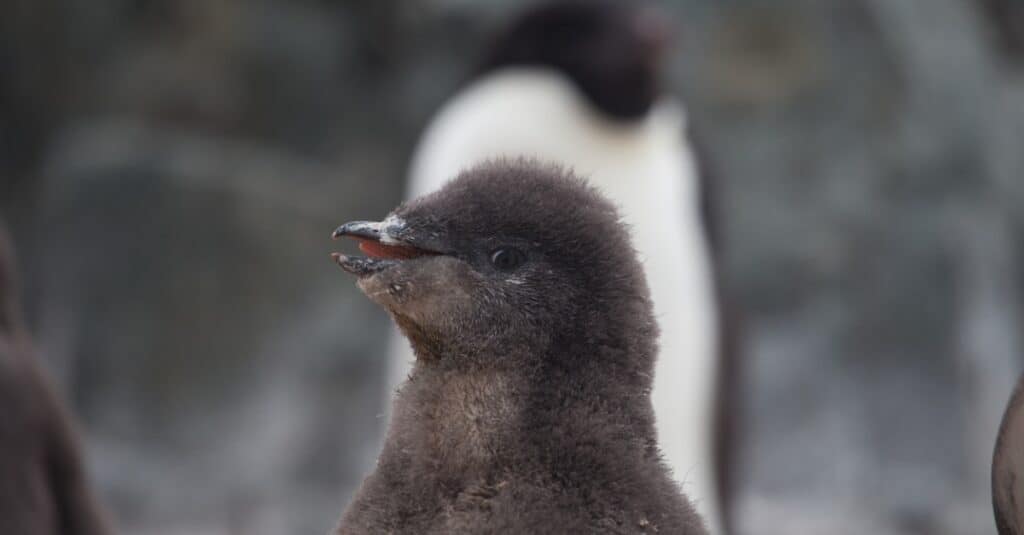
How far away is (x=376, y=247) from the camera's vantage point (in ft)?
5.15

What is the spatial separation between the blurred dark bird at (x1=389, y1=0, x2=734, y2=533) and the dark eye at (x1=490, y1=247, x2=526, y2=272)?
9.14ft

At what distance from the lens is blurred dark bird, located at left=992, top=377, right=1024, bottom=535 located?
1.44 m

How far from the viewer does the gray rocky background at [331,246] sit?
706cm

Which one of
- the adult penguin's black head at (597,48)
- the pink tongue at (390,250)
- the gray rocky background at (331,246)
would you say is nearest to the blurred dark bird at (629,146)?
the adult penguin's black head at (597,48)

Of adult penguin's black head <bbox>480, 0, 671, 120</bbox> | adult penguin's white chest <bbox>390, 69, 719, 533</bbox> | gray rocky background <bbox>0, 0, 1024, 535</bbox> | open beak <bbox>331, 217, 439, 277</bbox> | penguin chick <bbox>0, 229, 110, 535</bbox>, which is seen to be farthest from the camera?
gray rocky background <bbox>0, 0, 1024, 535</bbox>

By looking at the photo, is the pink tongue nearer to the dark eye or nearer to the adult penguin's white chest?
the dark eye

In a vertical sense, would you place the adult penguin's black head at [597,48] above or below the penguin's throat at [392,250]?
above

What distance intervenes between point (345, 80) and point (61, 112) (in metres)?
1.40

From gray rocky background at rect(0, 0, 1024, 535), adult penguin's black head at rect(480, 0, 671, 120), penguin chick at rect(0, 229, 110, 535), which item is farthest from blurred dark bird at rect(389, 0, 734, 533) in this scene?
gray rocky background at rect(0, 0, 1024, 535)

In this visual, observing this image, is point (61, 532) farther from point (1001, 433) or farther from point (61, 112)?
point (61, 112)

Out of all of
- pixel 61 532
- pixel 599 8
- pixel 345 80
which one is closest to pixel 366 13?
pixel 345 80

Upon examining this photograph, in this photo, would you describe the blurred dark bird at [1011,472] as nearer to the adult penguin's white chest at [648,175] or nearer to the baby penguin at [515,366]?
the baby penguin at [515,366]

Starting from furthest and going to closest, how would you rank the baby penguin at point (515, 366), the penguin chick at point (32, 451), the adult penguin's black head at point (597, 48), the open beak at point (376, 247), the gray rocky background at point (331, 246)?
the gray rocky background at point (331, 246) → the adult penguin's black head at point (597, 48) → the penguin chick at point (32, 451) → the open beak at point (376, 247) → the baby penguin at point (515, 366)

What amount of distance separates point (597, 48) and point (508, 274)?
343cm
